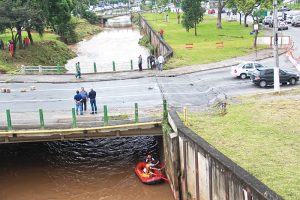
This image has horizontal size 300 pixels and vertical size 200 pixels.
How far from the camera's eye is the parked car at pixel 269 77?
33.3 metres

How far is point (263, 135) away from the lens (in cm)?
2172

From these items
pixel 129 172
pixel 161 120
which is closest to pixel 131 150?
pixel 129 172

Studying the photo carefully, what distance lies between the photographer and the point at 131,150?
30531 mm

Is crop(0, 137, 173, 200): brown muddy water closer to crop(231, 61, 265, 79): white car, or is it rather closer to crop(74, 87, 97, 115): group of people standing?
crop(74, 87, 97, 115): group of people standing

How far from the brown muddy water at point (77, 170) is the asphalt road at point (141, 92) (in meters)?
3.35

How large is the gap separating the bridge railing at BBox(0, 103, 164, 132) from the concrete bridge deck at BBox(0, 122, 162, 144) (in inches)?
9.7

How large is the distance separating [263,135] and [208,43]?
120 feet

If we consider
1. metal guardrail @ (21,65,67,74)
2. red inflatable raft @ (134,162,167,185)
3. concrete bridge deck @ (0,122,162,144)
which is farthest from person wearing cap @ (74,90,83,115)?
metal guardrail @ (21,65,67,74)

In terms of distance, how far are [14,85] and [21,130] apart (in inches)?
536

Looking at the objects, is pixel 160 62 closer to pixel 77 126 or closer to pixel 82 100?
pixel 82 100

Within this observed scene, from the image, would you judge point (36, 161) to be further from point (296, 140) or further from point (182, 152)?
point (296, 140)

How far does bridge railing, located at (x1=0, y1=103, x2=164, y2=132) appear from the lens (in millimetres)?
24391

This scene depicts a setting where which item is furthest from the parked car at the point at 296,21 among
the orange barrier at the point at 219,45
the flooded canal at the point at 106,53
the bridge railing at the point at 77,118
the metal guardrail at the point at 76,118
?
the metal guardrail at the point at 76,118

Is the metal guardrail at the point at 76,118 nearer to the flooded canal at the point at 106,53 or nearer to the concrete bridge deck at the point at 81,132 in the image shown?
the concrete bridge deck at the point at 81,132
